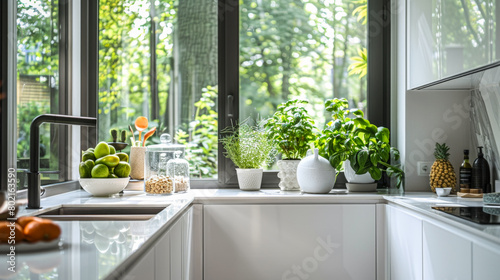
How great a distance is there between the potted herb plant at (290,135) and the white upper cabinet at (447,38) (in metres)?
0.58

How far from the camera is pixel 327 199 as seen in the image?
2.53 m

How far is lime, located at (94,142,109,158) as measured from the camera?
8.39 feet

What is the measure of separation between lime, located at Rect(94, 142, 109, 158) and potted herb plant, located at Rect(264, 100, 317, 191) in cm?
86

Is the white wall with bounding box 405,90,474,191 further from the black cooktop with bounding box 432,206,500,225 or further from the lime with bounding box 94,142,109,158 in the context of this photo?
the lime with bounding box 94,142,109,158

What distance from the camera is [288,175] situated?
280cm

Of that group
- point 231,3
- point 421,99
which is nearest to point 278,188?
point 421,99

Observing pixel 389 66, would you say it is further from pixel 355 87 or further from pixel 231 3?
pixel 231 3

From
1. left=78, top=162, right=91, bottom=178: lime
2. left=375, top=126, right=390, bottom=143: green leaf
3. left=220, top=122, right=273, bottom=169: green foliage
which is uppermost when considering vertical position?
left=375, top=126, right=390, bottom=143: green leaf

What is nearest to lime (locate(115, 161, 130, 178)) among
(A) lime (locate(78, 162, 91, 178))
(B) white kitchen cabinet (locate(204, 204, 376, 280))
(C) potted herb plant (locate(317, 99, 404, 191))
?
(A) lime (locate(78, 162, 91, 178))

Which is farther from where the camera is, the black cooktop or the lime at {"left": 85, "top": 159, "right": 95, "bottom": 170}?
the lime at {"left": 85, "top": 159, "right": 95, "bottom": 170}

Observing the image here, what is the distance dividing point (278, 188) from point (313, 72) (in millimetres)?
722

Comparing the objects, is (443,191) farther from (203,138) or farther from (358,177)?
(203,138)

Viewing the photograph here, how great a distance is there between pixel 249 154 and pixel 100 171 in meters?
0.79

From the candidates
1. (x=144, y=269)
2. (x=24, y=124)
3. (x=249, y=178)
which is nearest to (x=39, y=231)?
(x=144, y=269)
